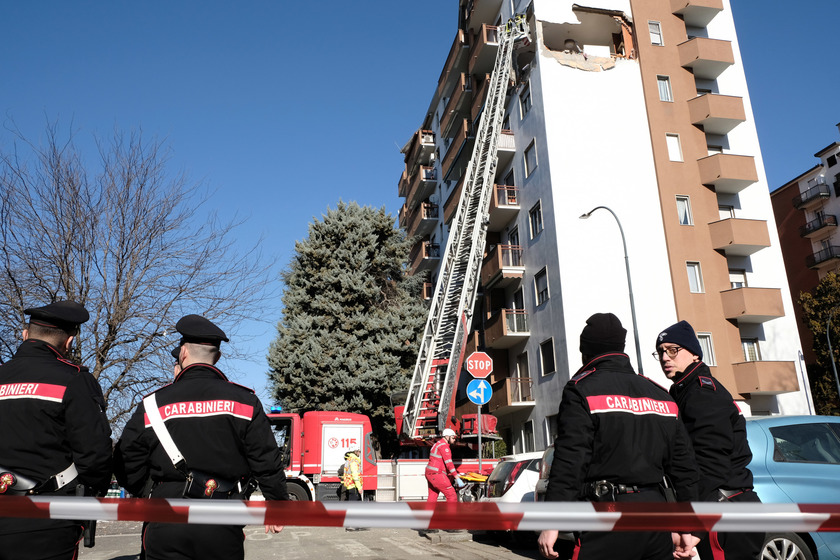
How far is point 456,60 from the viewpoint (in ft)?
114

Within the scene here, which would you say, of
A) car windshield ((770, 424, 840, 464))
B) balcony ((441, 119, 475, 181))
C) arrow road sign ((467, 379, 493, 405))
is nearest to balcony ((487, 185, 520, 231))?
balcony ((441, 119, 475, 181))

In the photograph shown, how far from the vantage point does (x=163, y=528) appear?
343cm

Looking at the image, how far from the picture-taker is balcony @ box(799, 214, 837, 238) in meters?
44.2

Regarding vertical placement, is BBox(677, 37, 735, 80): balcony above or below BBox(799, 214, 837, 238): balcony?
above

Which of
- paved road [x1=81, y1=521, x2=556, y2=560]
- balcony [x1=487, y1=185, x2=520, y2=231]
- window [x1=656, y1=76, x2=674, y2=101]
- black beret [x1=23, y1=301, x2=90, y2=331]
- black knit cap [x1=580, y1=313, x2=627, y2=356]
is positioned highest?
window [x1=656, y1=76, x2=674, y2=101]

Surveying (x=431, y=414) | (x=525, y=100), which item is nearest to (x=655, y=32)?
(x=525, y=100)

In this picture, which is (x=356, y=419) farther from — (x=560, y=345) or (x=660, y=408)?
(x=660, y=408)

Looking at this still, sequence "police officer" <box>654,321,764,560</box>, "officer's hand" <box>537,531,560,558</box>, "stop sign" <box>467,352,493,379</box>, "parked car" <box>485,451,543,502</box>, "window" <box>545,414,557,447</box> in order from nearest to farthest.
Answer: "officer's hand" <box>537,531,560,558</box>
"police officer" <box>654,321,764,560</box>
"parked car" <box>485,451,543,502</box>
"stop sign" <box>467,352,493,379</box>
"window" <box>545,414,557,447</box>

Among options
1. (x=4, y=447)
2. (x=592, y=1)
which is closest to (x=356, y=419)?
(x=4, y=447)

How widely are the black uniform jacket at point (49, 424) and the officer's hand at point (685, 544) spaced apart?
3.29 meters

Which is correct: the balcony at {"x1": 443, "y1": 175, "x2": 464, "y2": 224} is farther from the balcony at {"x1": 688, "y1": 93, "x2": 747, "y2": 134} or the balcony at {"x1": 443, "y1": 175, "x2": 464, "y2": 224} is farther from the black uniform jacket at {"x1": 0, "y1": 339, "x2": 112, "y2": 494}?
the black uniform jacket at {"x1": 0, "y1": 339, "x2": 112, "y2": 494}

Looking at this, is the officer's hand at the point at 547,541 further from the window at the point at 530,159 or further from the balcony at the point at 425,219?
the balcony at the point at 425,219

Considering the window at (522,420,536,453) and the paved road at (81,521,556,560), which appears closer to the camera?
the paved road at (81,521,556,560)

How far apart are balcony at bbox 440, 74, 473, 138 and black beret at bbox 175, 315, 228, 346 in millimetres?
30818
